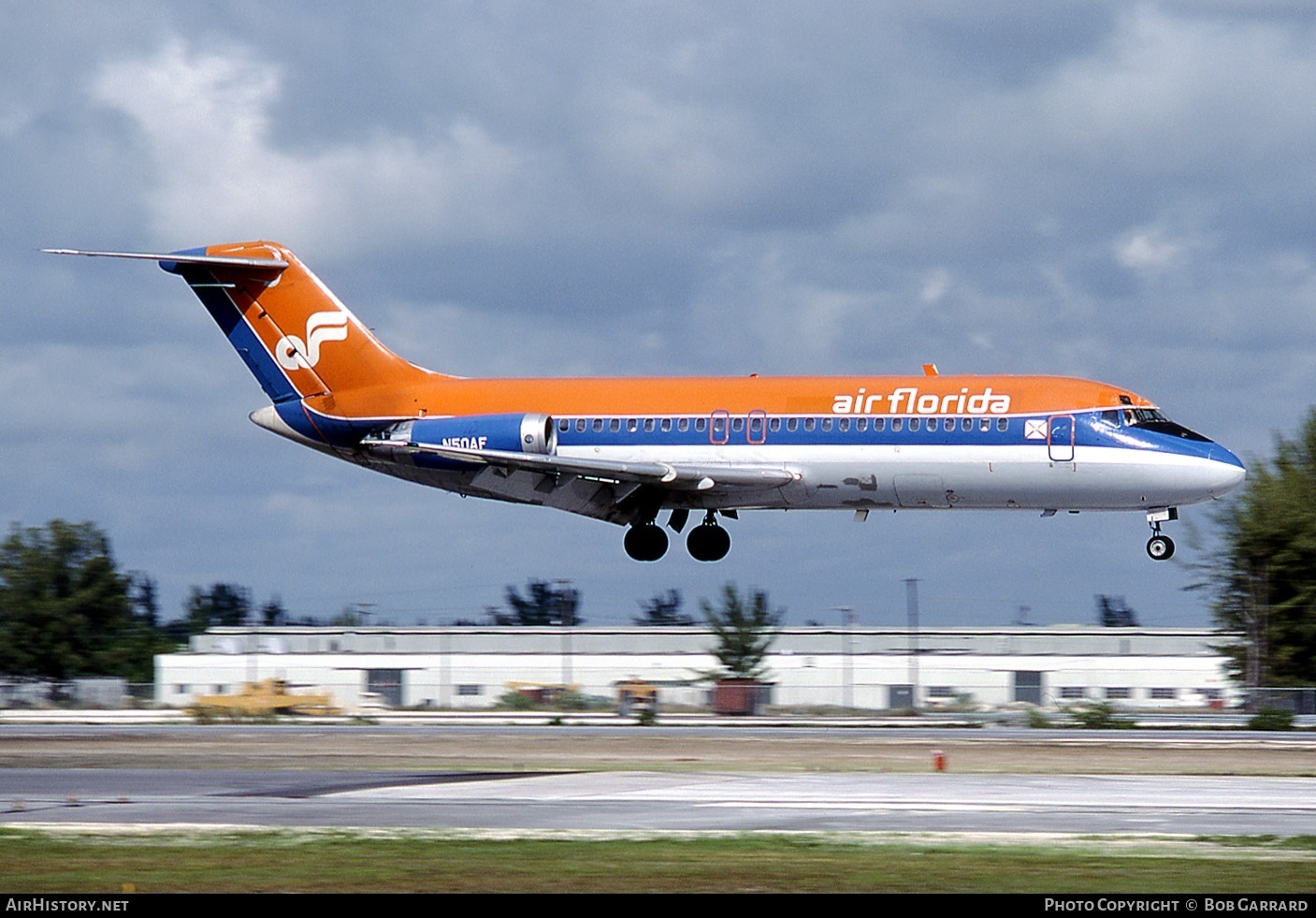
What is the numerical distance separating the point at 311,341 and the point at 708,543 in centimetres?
1221

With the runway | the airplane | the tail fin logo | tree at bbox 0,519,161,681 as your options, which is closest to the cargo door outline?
the airplane

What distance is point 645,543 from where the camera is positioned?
45281mm

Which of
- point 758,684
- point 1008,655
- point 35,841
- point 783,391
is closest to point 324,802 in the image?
point 35,841

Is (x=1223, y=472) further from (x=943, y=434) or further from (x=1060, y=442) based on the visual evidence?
(x=943, y=434)

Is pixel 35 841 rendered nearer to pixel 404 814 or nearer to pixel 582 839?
pixel 404 814

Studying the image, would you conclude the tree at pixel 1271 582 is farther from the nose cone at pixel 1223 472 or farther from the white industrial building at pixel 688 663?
the nose cone at pixel 1223 472

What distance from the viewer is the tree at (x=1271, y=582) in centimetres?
5962

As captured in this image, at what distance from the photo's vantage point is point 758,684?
5891cm

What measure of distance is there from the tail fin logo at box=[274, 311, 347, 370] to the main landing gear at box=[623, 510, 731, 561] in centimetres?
984

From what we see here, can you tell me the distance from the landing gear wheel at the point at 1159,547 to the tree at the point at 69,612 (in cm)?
5067

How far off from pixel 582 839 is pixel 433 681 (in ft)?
169

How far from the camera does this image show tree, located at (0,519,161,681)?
269 feet

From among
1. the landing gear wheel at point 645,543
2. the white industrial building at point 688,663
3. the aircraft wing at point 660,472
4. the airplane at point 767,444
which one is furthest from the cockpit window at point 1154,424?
the white industrial building at point 688,663

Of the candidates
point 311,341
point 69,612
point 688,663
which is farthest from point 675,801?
point 69,612
